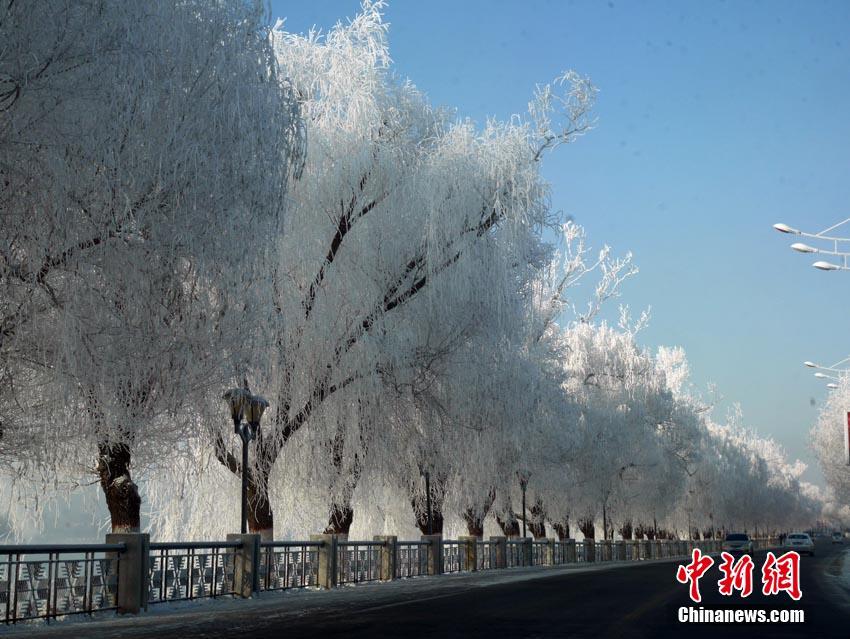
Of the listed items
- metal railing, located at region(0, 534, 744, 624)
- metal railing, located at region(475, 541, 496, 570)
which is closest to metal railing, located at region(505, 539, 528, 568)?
metal railing, located at region(475, 541, 496, 570)

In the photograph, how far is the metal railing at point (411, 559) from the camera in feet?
95.4

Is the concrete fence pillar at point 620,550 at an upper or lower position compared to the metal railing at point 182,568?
lower

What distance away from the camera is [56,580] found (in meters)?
14.5

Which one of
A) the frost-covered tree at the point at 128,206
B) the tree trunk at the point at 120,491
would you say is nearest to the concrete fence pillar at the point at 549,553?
the tree trunk at the point at 120,491

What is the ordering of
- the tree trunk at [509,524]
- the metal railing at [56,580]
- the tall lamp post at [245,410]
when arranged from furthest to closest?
the tree trunk at [509,524], the tall lamp post at [245,410], the metal railing at [56,580]

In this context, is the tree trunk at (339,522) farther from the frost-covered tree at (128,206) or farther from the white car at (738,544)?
the white car at (738,544)

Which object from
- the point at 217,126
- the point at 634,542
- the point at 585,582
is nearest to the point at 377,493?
the point at 585,582

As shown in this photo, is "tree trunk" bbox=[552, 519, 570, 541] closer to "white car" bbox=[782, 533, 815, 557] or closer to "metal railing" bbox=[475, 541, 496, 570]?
"metal railing" bbox=[475, 541, 496, 570]

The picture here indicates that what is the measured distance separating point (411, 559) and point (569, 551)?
78.2ft

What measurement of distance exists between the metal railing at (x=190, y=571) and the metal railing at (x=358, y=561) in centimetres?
504

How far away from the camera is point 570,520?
187 ft

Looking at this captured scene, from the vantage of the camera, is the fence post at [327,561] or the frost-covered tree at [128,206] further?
the fence post at [327,561]

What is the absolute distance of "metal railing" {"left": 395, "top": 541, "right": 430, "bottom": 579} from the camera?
29.1 meters

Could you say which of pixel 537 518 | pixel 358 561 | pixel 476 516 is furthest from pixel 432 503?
pixel 537 518
